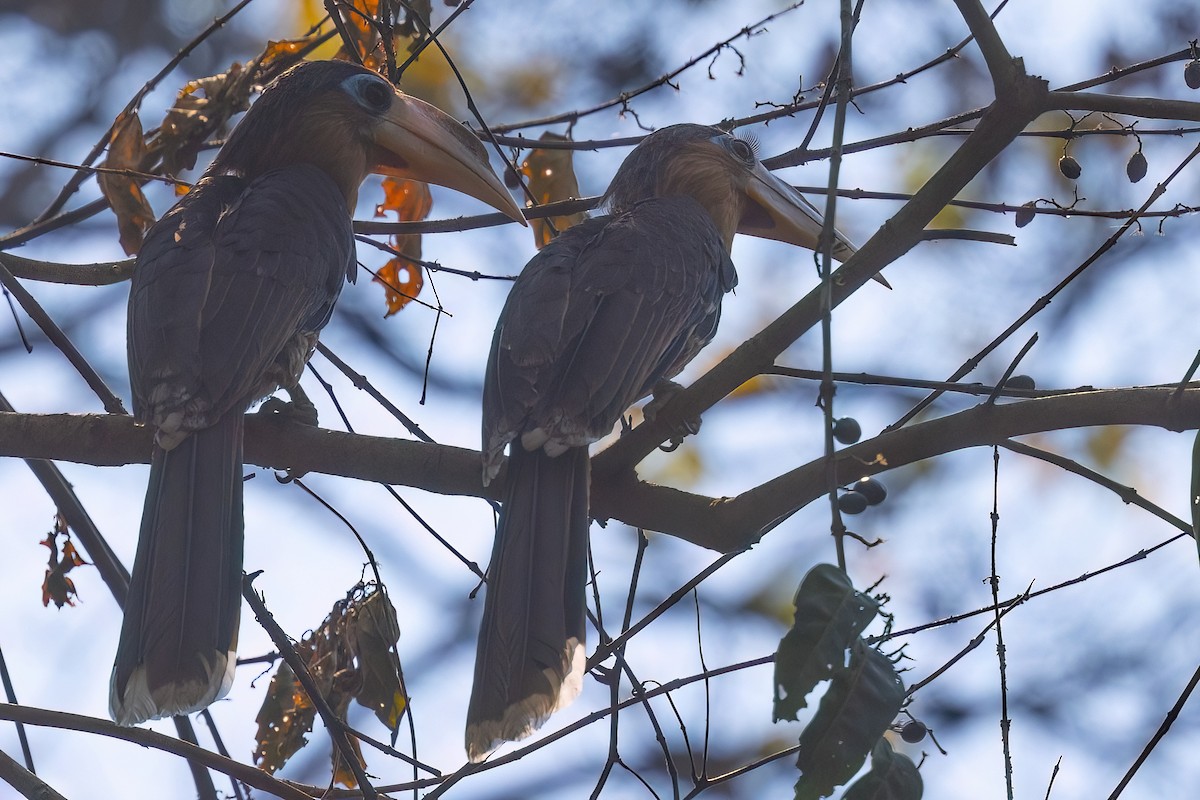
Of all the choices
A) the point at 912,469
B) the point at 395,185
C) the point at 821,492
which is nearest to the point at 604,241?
the point at 395,185

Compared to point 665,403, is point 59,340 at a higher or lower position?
higher

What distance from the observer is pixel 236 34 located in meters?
8.27

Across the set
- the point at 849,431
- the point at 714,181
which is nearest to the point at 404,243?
the point at 714,181

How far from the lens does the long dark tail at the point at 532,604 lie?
9.14 feet

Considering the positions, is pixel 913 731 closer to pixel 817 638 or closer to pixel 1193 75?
pixel 817 638

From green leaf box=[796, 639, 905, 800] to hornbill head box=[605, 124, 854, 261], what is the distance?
2.60 m

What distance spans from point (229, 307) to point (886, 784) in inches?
77.9

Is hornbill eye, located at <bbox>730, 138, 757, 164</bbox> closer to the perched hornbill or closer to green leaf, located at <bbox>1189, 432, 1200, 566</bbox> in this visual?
the perched hornbill

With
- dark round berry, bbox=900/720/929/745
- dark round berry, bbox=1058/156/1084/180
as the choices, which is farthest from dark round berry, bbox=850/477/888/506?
dark round berry, bbox=1058/156/1084/180

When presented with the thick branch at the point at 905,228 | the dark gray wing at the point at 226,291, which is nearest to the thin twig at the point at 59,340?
the dark gray wing at the point at 226,291

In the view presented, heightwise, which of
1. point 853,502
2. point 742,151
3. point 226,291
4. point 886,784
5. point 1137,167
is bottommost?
point 886,784

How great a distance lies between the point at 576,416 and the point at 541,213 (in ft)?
3.09

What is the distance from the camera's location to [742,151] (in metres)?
4.62

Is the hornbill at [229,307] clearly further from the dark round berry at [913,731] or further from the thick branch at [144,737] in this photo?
the dark round berry at [913,731]
